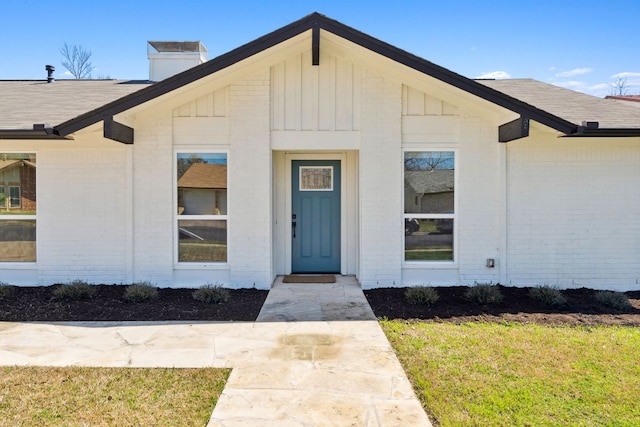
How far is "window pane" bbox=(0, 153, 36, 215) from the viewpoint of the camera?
726cm

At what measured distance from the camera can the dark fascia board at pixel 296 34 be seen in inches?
244

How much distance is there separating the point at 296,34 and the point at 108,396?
528cm

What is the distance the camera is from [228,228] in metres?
7.17

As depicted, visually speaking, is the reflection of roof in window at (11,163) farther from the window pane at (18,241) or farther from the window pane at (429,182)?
the window pane at (429,182)

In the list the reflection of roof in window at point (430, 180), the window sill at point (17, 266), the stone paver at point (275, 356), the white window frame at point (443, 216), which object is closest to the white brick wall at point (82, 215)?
the window sill at point (17, 266)

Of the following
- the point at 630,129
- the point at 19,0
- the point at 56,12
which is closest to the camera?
the point at 630,129

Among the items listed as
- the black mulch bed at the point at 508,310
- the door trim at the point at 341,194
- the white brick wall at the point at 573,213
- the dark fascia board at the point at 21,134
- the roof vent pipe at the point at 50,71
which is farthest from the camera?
the roof vent pipe at the point at 50,71

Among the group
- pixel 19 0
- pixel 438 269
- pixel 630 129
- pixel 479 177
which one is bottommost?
pixel 438 269

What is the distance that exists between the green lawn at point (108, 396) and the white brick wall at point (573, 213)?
5.66m

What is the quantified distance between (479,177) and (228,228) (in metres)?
4.40

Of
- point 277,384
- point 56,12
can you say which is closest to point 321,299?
point 277,384

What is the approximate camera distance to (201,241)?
23.8 ft

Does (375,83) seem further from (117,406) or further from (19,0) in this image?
(19,0)

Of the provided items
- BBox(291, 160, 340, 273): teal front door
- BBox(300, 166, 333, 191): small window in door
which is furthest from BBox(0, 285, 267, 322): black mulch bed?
BBox(300, 166, 333, 191): small window in door
